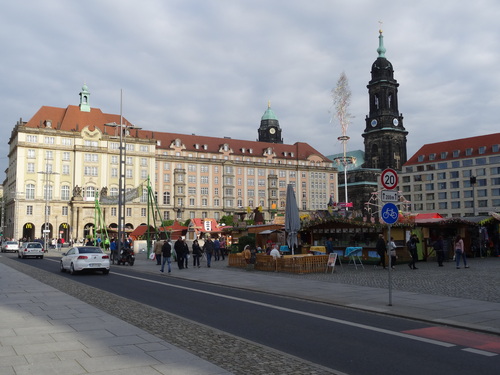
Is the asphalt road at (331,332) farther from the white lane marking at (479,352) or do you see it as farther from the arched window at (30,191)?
the arched window at (30,191)

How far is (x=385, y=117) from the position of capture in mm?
126500

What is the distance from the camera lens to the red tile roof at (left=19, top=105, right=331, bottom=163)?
93938 mm

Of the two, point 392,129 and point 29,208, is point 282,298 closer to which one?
point 29,208

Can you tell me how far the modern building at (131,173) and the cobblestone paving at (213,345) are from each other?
63501 millimetres

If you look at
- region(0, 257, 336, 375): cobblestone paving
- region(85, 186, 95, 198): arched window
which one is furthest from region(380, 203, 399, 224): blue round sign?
region(85, 186, 95, 198): arched window

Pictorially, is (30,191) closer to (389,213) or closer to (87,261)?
(87,261)

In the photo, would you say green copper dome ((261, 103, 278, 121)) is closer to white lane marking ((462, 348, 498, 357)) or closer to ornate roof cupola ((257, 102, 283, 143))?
ornate roof cupola ((257, 102, 283, 143))

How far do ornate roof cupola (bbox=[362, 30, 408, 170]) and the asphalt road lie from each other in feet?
388

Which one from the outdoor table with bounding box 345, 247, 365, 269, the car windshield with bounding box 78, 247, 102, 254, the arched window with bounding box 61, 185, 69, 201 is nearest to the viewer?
the car windshield with bounding box 78, 247, 102, 254

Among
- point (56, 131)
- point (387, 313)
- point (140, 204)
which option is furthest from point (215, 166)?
point (387, 313)

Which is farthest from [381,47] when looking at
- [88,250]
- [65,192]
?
[88,250]

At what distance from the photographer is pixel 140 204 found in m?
97.1

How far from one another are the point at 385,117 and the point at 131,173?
7099cm

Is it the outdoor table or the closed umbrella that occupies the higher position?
the closed umbrella
